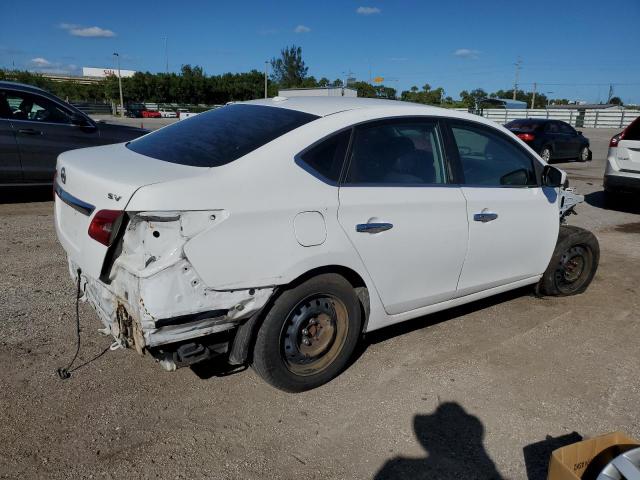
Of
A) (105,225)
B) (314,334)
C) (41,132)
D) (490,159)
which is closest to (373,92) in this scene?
(41,132)

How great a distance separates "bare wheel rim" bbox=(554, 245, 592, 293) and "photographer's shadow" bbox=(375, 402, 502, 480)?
7.29 feet

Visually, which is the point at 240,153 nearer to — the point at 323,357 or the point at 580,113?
the point at 323,357

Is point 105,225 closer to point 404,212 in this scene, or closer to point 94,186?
point 94,186

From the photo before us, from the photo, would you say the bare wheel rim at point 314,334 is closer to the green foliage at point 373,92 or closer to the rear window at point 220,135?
the rear window at point 220,135

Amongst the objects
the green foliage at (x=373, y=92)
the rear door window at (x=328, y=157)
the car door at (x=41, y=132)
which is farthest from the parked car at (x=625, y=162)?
the car door at (x=41, y=132)

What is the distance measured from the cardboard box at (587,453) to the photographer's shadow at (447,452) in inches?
15.8

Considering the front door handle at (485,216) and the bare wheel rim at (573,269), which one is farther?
the bare wheel rim at (573,269)

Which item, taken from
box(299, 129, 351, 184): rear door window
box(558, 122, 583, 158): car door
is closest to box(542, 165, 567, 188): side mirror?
box(299, 129, 351, 184): rear door window

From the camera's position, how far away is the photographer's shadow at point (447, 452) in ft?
8.48

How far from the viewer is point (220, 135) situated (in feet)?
10.8

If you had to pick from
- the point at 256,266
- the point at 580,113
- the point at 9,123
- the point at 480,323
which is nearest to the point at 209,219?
the point at 256,266

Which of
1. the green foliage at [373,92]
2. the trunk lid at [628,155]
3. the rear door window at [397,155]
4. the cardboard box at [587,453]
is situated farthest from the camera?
the trunk lid at [628,155]

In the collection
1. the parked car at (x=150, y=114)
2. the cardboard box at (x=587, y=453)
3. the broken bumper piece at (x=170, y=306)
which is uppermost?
the parked car at (x=150, y=114)

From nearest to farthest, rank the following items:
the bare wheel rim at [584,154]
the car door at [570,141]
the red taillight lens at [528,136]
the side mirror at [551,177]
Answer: the side mirror at [551,177] < the red taillight lens at [528,136] < the car door at [570,141] < the bare wheel rim at [584,154]
